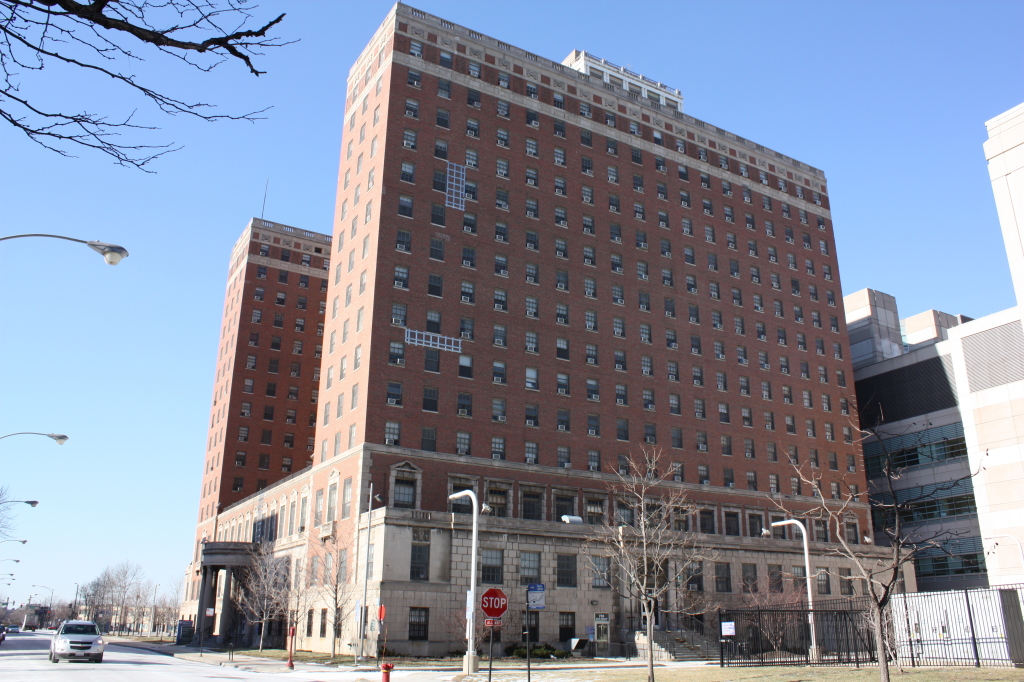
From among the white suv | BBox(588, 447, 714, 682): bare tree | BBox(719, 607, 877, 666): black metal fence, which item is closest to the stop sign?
BBox(719, 607, 877, 666): black metal fence

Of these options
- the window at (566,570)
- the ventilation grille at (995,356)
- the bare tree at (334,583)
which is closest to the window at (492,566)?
the window at (566,570)

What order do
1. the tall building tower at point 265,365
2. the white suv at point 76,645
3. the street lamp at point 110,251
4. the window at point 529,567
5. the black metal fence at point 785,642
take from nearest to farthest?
the street lamp at point 110,251
the black metal fence at point 785,642
the white suv at point 76,645
the window at point 529,567
the tall building tower at point 265,365

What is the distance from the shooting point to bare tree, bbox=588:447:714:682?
57469 mm

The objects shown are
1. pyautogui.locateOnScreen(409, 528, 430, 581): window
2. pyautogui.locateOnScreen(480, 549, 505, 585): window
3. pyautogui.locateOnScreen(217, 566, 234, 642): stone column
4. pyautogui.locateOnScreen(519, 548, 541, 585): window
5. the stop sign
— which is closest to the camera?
the stop sign

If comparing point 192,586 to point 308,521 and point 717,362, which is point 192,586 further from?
point 717,362

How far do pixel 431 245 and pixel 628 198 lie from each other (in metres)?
22.7

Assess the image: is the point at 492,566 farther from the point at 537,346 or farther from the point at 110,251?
the point at 110,251

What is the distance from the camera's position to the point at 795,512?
240ft

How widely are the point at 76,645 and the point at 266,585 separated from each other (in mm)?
21843

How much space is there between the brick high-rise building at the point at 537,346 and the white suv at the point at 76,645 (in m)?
15.9

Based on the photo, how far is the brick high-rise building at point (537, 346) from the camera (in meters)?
56.5

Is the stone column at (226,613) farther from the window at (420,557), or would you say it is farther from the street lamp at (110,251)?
the street lamp at (110,251)

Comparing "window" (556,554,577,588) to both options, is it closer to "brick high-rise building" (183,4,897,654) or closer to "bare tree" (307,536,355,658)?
"brick high-rise building" (183,4,897,654)

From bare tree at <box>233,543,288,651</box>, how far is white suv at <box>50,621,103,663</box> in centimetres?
1666
